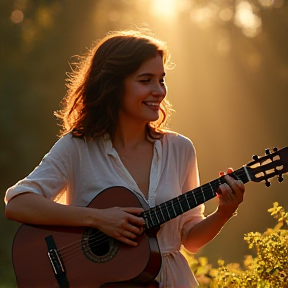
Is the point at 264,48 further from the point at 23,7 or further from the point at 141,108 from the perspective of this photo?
the point at 141,108

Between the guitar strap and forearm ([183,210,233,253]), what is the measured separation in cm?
57

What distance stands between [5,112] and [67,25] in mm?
1748

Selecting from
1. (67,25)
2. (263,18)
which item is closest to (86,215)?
(67,25)

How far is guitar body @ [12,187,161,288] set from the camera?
327 cm

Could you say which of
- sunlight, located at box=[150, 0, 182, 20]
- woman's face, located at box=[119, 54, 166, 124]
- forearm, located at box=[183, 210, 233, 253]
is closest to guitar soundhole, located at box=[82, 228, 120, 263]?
forearm, located at box=[183, 210, 233, 253]

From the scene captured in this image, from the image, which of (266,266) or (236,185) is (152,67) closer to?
(236,185)

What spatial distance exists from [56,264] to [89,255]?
0.54ft

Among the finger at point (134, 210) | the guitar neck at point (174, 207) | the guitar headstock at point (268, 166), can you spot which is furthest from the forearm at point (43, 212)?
the guitar headstock at point (268, 166)

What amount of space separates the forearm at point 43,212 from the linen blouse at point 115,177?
0.04 m

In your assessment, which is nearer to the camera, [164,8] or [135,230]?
[135,230]

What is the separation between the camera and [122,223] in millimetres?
3320

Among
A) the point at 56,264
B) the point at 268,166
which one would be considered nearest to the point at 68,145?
the point at 56,264

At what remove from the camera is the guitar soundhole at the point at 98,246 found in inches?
132

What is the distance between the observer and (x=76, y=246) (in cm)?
341
